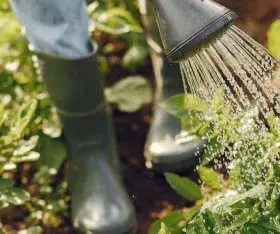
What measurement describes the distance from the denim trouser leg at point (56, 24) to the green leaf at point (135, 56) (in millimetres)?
545

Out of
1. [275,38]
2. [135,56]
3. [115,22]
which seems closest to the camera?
[275,38]

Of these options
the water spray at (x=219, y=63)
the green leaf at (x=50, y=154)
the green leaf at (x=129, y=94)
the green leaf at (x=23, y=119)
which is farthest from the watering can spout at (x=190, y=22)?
the green leaf at (x=129, y=94)

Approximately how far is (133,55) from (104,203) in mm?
661

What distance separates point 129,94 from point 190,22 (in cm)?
93

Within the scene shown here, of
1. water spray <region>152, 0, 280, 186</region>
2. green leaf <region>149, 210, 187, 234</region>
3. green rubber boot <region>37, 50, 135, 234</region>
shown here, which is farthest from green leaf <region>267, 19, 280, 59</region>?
green rubber boot <region>37, 50, 135, 234</region>

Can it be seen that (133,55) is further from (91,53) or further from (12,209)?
(12,209)

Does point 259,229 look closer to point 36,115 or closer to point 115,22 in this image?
point 36,115

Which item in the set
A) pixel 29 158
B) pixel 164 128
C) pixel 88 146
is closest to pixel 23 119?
pixel 29 158

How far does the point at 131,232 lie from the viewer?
1684 millimetres

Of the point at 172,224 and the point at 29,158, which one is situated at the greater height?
the point at 172,224

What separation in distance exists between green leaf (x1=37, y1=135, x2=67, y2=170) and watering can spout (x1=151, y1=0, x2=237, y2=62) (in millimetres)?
752

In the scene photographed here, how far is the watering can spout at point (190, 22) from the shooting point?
1107 millimetres

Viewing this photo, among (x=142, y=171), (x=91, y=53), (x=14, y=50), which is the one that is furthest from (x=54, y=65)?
(x=142, y=171)

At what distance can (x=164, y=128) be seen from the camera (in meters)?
1.91
